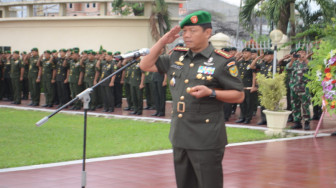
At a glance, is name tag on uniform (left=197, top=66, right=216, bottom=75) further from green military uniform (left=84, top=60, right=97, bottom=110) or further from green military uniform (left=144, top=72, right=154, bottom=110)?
green military uniform (left=84, top=60, right=97, bottom=110)

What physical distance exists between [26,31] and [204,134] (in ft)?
80.7

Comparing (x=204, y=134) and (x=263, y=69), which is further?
(x=263, y=69)

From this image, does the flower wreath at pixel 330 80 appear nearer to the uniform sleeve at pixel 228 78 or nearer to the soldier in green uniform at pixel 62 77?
the uniform sleeve at pixel 228 78

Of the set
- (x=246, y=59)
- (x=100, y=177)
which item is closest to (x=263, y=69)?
(x=246, y=59)

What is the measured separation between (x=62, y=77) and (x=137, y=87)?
340 centimetres

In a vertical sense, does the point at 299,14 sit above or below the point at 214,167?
above

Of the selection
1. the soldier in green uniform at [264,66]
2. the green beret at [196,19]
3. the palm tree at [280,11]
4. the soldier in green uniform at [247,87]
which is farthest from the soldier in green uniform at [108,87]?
the green beret at [196,19]

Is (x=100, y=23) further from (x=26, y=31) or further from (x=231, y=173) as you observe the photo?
(x=231, y=173)

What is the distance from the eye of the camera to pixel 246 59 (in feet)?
44.2

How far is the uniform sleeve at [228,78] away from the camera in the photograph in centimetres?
376

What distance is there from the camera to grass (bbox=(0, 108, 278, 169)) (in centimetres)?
820

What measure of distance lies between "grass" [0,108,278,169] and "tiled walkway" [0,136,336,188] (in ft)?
2.47

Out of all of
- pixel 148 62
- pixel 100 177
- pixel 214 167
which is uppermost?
pixel 148 62

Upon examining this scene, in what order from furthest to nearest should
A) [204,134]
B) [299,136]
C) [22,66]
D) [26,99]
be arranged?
[26,99], [22,66], [299,136], [204,134]
